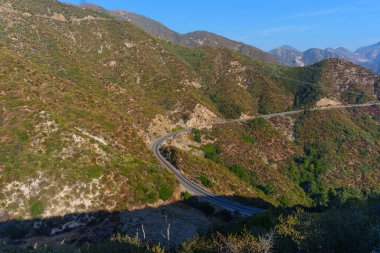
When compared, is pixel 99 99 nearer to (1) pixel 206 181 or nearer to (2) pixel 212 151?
(1) pixel 206 181

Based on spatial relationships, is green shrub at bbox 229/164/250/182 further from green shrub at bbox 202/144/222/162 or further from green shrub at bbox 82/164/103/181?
green shrub at bbox 82/164/103/181

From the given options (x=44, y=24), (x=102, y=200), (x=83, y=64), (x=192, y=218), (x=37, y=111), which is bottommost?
(x=192, y=218)

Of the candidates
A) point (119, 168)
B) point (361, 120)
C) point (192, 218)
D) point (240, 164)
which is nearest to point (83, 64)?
point (240, 164)

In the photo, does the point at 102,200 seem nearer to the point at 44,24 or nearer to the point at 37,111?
the point at 37,111

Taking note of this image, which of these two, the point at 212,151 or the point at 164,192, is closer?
the point at 164,192

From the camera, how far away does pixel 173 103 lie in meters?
86.9

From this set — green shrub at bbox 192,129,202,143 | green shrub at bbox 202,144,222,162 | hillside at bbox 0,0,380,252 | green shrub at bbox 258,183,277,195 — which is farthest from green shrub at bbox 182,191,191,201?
green shrub at bbox 192,129,202,143

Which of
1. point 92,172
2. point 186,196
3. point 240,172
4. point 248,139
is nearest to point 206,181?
point 186,196

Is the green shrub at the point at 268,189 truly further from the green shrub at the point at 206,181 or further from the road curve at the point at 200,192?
the road curve at the point at 200,192

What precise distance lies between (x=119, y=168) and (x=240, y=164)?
125ft

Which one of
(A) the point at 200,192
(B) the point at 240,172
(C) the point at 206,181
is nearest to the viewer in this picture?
(A) the point at 200,192

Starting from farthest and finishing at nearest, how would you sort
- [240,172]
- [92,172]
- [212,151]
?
1. [212,151]
2. [240,172]
3. [92,172]

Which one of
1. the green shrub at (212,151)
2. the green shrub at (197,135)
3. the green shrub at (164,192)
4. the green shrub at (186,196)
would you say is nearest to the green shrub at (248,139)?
the green shrub at (212,151)

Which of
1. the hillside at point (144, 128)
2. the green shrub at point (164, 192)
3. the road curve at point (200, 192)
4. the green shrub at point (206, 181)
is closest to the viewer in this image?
the hillside at point (144, 128)
